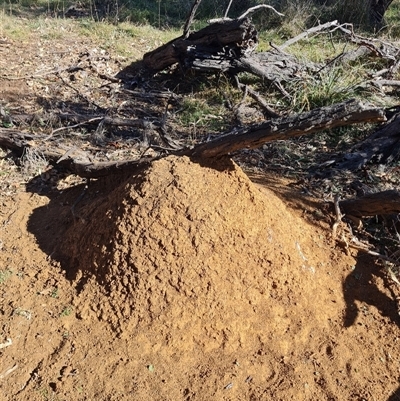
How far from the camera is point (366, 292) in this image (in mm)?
2678

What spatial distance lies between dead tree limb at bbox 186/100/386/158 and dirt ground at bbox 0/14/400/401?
0.20 metres

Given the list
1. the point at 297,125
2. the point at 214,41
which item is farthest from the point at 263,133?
the point at 214,41

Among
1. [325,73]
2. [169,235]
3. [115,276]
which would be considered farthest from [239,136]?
[325,73]

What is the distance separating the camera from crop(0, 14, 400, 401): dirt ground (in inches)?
84.9

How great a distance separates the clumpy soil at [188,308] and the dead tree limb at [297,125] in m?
0.21

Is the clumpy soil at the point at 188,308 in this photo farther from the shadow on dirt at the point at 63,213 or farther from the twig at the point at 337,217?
the twig at the point at 337,217

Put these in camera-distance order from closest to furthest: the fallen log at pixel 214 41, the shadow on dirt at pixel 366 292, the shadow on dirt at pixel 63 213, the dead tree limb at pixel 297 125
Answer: the dead tree limb at pixel 297 125
the shadow on dirt at pixel 366 292
the shadow on dirt at pixel 63 213
the fallen log at pixel 214 41

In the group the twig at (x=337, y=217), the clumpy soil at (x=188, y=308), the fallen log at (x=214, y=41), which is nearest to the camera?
the clumpy soil at (x=188, y=308)

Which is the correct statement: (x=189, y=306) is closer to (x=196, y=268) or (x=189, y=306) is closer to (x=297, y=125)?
(x=196, y=268)

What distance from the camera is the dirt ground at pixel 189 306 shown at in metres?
2.16

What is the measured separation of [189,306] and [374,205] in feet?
4.63

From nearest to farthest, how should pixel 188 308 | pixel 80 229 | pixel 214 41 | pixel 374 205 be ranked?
pixel 188 308, pixel 80 229, pixel 374 205, pixel 214 41

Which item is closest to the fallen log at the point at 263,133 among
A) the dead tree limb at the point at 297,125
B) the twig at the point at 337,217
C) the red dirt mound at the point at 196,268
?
the dead tree limb at the point at 297,125

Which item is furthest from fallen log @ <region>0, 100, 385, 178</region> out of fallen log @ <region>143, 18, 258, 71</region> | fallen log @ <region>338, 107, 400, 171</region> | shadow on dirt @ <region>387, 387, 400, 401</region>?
fallen log @ <region>143, 18, 258, 71</region>
